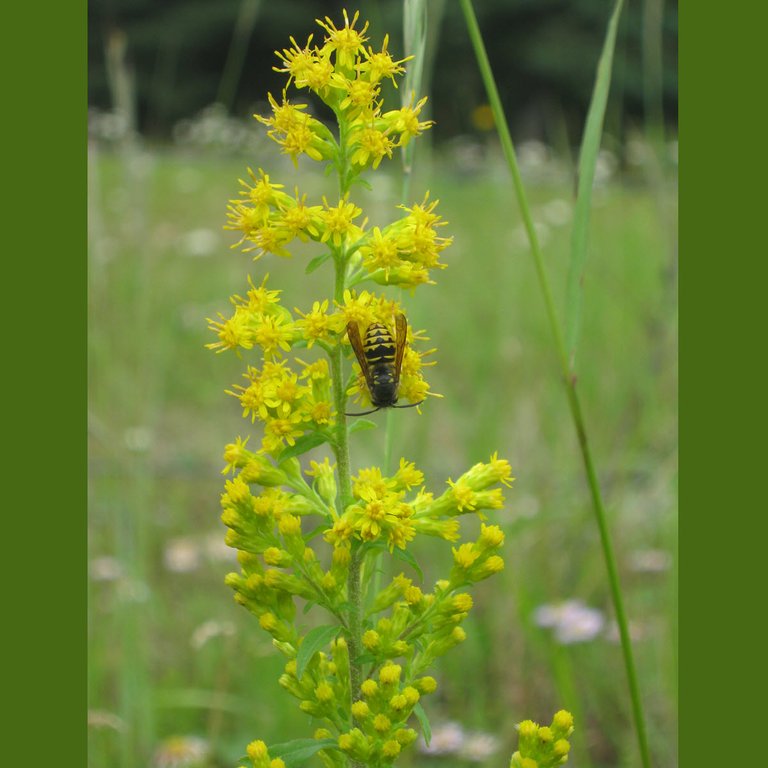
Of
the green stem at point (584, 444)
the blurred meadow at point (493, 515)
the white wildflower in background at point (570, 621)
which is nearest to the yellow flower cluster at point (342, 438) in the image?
the green stem at point (584, 444)

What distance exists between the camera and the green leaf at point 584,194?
1512 mm

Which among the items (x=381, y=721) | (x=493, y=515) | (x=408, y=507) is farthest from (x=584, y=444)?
(x=493, y=515)

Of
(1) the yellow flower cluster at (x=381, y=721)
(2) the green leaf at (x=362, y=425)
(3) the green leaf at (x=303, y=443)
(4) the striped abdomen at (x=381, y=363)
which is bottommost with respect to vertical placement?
(1) the yellow flower cluster at (x=381, y=721)

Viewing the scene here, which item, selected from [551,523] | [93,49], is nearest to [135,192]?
[551,523]

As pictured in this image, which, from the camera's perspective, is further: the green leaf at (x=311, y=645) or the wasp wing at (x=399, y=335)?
the wasp wing at (x=399, y=335)

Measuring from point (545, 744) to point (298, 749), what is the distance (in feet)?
1.28

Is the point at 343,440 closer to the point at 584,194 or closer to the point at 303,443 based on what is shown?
the point at 303,443

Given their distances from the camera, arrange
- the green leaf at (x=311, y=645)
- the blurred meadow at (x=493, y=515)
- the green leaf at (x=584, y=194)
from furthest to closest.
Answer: the blurred meadow at (x=493, y=515) < the green leaf at (x=584, y=194) < the green leaf at (x=311, y=645)

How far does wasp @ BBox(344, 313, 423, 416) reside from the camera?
1471 millimetres

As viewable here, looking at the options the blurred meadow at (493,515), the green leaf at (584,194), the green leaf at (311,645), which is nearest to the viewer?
the green leaf at (311,645)

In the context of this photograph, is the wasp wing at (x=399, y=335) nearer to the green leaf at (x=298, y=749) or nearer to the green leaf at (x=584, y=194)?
the green leaf at (x=584, y=194)

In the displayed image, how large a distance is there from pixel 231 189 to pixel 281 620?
27.8 feet

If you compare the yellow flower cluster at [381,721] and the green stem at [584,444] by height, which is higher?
the green stem at [584,444]

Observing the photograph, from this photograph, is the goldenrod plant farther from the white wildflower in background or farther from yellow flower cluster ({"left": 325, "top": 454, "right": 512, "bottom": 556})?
the white wildflower in background
